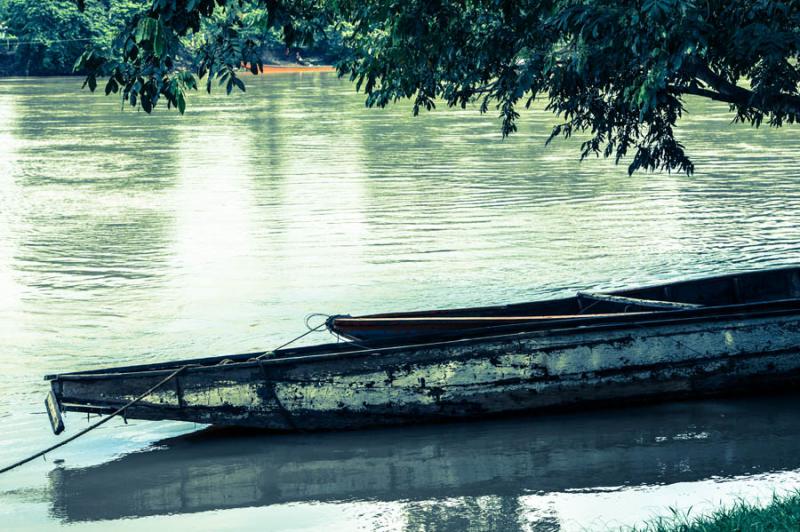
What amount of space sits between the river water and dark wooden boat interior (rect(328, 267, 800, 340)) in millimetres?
880

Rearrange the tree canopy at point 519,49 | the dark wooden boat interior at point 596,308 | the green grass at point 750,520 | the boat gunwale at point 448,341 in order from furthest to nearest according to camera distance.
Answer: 1. the dark wooden boat interior at point 596,308
2. the boat gunwale at point 448,341
3. the tree canopy at point 519,49
4. the green grass at point 750,520

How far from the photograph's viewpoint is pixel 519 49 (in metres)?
12.1

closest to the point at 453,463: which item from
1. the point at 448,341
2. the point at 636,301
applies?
the point at 448,341

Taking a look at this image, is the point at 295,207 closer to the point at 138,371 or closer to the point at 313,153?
the point at 313,153

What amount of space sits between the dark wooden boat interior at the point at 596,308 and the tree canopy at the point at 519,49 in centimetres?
170

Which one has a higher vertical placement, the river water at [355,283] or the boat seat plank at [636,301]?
the boat seat plank at [636,301]

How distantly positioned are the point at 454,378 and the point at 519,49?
12.0ft

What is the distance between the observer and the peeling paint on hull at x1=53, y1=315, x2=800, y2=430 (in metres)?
10.1

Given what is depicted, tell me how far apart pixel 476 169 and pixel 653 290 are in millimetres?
17267

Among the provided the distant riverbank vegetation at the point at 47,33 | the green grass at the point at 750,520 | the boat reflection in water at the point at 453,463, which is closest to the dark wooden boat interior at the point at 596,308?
the boat reflection in water at the point at 453,463

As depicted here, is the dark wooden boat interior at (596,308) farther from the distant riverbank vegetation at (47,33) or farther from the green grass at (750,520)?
the distant riverbank vegetation at (47,33)

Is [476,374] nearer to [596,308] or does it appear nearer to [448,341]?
[448,341]

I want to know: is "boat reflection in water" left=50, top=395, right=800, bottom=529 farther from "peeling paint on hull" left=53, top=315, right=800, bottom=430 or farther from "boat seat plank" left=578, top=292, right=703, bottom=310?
"boat seat plank" left=578, top=292, right=703, bottom=310

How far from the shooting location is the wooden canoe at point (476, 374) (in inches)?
397
